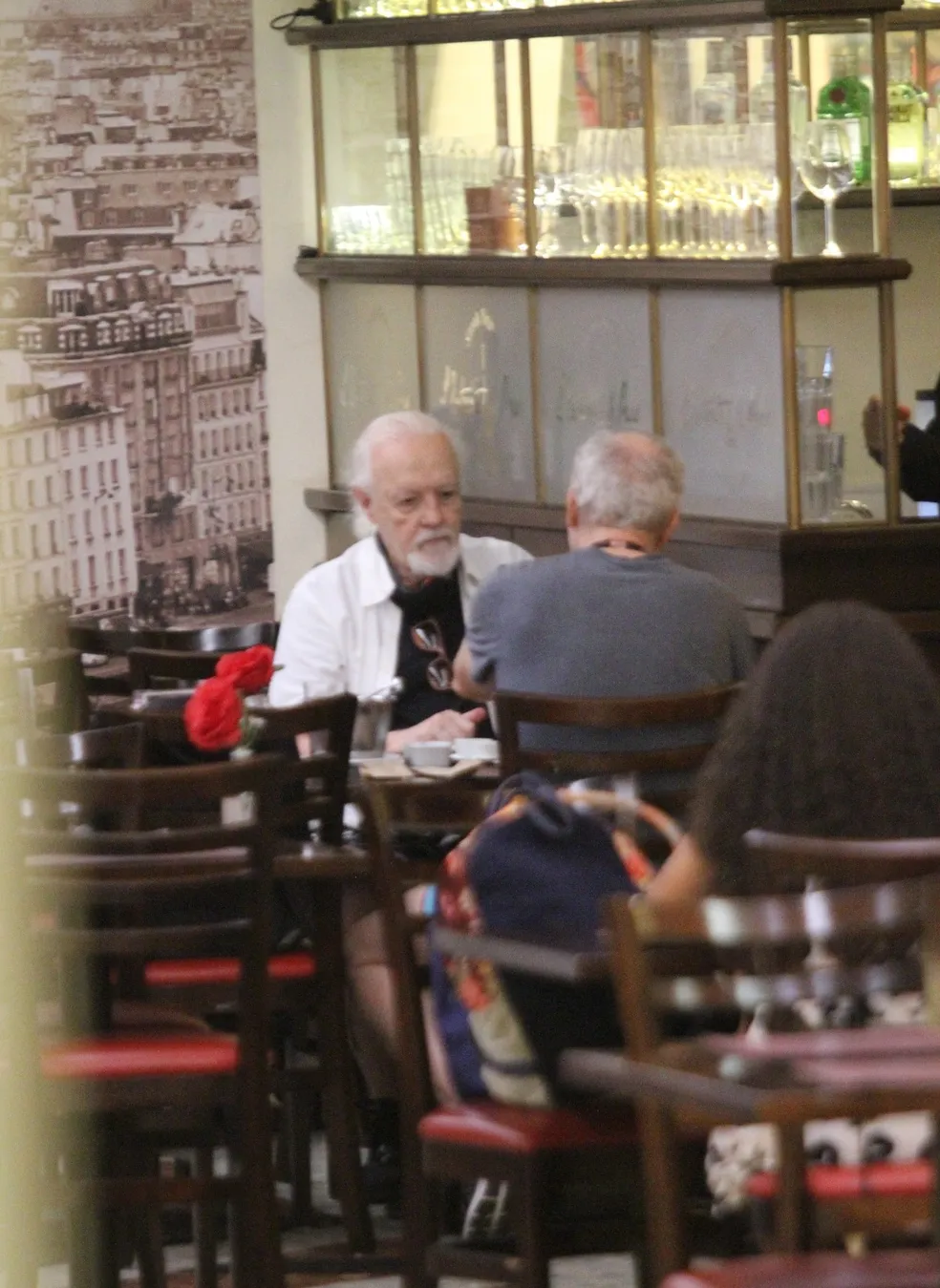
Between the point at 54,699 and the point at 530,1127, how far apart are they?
113 inches

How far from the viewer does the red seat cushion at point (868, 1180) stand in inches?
99.2

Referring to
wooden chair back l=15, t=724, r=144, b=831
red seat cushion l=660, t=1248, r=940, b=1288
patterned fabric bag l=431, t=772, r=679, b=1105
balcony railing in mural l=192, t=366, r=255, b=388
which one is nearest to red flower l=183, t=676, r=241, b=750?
wooden chair back l=15, t=724, r=144, b=831

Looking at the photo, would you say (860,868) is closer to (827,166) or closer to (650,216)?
(827,166)

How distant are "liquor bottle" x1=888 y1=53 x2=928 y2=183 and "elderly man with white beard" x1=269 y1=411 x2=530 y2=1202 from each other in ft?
8.72

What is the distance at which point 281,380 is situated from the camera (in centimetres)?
885

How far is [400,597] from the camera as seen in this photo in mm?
5180

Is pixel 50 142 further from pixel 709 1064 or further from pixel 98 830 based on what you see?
pixel 709 1064

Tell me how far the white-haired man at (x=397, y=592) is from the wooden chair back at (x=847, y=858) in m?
2.44

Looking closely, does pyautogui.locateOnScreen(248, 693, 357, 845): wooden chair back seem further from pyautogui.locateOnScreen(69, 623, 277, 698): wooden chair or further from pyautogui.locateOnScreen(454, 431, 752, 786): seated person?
pyautogui.locateOnScreen(69, 623, 277, 698): wooden chair

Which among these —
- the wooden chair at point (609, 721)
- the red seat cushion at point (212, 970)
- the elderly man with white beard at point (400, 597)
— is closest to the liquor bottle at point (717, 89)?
the elderly man with white beard at point (400, 597)

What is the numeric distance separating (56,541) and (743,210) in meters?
2.66

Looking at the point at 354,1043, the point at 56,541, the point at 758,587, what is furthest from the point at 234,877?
the point at 56,541

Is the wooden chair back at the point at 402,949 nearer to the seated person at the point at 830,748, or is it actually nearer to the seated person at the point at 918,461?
the seated person at the point at 830,748

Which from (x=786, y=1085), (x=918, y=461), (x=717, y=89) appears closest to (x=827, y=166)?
(x=717, y=89)
